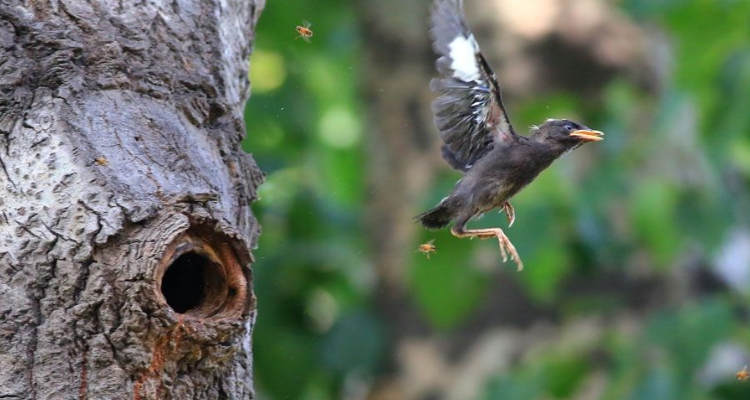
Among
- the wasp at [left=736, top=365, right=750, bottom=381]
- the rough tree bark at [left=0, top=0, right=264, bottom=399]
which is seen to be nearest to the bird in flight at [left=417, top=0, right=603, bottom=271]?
the rough tree bark at [left=0, top=0, right=264, bottom=399]

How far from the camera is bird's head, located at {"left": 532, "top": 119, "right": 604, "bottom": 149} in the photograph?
3838 millimetres

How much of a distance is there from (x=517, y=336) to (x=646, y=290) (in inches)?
35.6

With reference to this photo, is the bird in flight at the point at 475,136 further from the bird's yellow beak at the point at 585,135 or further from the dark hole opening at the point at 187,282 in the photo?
the dark hole opening at the point at 187,282

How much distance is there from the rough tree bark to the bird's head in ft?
3.73

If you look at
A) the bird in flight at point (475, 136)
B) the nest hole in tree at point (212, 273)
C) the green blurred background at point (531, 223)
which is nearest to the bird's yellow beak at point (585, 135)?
the bird in flight at point (475, 136)

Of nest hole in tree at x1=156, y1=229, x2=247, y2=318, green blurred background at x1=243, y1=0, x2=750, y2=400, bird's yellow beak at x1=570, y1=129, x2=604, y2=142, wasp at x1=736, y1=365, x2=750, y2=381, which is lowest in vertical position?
nest hole in tree at x1=156, y1=229, x2=247, y2=318

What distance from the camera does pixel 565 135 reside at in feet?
12.6

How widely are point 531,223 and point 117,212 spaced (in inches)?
112

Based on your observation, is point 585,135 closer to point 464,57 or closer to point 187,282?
point 464,57

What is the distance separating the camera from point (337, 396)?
7473 mm

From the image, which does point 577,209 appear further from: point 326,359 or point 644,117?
point 326,359

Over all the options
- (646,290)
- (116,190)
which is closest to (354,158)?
(646,290)

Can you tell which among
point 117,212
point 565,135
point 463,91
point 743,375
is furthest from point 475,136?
point 743,375

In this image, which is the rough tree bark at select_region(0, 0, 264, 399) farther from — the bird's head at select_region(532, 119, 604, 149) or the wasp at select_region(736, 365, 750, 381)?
the wasp at select_region(736, 365, 750, 381)
